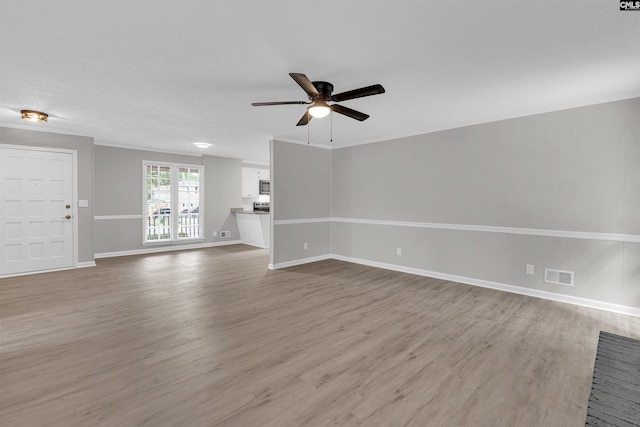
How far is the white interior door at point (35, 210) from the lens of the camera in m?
4.82

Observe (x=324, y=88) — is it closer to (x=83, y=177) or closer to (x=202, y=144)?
(x=202, y=144)

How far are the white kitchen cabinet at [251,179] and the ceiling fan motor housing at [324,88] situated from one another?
6.51 m

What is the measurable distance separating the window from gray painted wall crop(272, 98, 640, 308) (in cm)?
339

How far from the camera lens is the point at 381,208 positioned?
18.8 ft

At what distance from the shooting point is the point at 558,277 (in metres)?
3.82

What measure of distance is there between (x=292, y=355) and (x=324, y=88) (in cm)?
249

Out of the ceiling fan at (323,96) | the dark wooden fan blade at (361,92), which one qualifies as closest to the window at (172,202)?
the ceiling fan at (323,96)

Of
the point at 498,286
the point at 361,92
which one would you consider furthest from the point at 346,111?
the point at 498,286

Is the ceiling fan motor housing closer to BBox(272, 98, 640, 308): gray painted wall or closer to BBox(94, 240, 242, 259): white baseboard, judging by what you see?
BBox(272, 98, 640, 308): gray painted wall

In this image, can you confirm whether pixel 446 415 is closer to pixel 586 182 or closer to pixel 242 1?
pixel 242 1

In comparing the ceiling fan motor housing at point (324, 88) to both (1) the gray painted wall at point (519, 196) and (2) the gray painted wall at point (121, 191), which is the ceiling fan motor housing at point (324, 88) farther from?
(2) the gray painted wall at point (121, 191)

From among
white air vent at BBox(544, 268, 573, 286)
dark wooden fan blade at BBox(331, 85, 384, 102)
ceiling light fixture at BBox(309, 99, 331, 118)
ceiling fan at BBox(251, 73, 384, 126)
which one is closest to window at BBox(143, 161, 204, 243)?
ceiling fan at BBox(251, 73, 384, 126)

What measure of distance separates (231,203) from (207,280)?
160 inches

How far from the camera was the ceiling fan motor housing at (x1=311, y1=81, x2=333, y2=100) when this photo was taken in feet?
9.32
